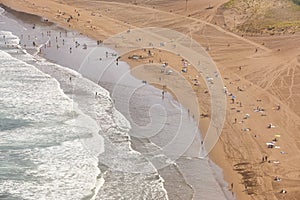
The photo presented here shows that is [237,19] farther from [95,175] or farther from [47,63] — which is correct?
[95,175]

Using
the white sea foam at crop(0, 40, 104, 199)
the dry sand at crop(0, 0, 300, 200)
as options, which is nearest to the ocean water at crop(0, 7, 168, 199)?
the white sea foam at crop(0, 40, 104, 199)

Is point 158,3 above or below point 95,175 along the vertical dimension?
above

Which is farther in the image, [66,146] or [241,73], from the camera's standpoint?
[241,73]

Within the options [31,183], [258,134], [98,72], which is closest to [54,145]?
[31,183]

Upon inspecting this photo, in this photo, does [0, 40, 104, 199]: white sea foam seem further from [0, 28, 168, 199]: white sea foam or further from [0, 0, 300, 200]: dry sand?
[0, 0, 300, 200]: dry sand

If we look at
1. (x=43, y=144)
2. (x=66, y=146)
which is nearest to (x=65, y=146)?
(x=66, y=146)

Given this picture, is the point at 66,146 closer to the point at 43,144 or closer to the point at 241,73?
the point at 43,144
